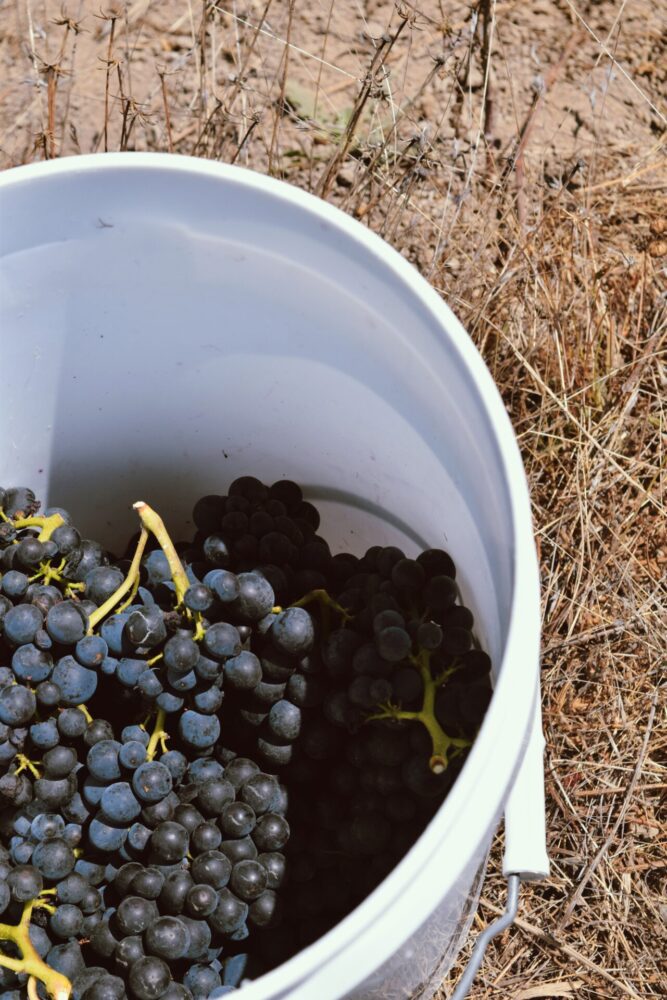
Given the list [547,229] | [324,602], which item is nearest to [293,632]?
[324,602]

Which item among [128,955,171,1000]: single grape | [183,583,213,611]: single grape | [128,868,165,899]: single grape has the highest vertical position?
[183,583,213,611]: single grape

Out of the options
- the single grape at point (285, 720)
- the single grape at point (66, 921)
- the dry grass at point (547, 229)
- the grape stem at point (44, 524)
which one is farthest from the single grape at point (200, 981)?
the dry grass at point (547, 229)

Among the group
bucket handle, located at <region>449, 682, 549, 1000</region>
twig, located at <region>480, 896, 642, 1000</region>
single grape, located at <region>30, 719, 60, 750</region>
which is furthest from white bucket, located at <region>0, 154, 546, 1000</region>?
twig, located at <region>480, 896, 642, 1000</region>

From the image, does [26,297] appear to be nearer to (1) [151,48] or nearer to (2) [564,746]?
(2) [564,746]

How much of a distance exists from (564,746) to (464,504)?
72cm

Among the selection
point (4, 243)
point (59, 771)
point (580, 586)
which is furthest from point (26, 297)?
point (580, 586)

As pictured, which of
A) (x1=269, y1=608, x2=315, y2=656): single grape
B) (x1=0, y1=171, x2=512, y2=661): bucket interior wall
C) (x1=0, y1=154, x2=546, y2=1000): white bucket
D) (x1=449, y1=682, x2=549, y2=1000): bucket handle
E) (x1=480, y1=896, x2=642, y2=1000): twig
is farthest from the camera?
(x1=480, y1=896, x2=642, y2=1000): twig

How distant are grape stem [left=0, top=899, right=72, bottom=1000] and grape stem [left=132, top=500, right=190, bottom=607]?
310 millimetres

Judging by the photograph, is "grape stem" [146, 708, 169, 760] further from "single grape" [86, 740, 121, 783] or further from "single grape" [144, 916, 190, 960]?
"single grape" [144, 916, 190, 960]

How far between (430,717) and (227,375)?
1.52ft

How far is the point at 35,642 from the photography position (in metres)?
0.96

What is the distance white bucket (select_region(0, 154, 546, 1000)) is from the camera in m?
0.65

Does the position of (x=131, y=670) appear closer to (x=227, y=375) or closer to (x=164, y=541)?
(x=164, y=541)

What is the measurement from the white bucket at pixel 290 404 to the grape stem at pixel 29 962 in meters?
0.27
